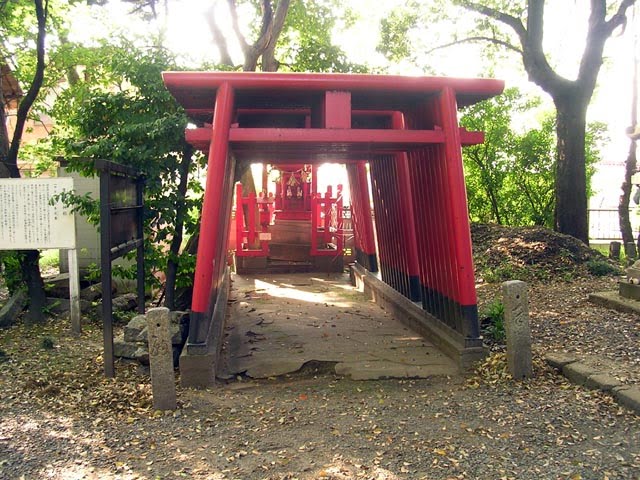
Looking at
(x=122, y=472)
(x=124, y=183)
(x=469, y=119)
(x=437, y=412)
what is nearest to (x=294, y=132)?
(x=124, y=183)

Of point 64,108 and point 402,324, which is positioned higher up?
point 64,108

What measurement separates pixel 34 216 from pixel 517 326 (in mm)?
5526

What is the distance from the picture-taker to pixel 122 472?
3729 mm

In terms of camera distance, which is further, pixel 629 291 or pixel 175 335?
pixel 629 291

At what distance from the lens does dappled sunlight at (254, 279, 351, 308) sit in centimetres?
975

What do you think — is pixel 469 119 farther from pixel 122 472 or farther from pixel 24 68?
pixel 122 472

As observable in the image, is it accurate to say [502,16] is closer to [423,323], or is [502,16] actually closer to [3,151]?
[423,323]

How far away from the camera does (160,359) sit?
4.70 meters

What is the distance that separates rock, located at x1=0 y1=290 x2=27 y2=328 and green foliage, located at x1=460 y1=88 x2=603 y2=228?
9.14 metres

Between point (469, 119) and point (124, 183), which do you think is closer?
point (124, 183)

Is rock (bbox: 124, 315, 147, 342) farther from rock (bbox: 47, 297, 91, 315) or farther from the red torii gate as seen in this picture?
rock (bbox: 47, 297, 91, 315)

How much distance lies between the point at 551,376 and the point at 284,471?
276 centimetres

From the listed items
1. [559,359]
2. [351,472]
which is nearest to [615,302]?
[559,359]

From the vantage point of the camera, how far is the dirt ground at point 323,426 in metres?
3.76
